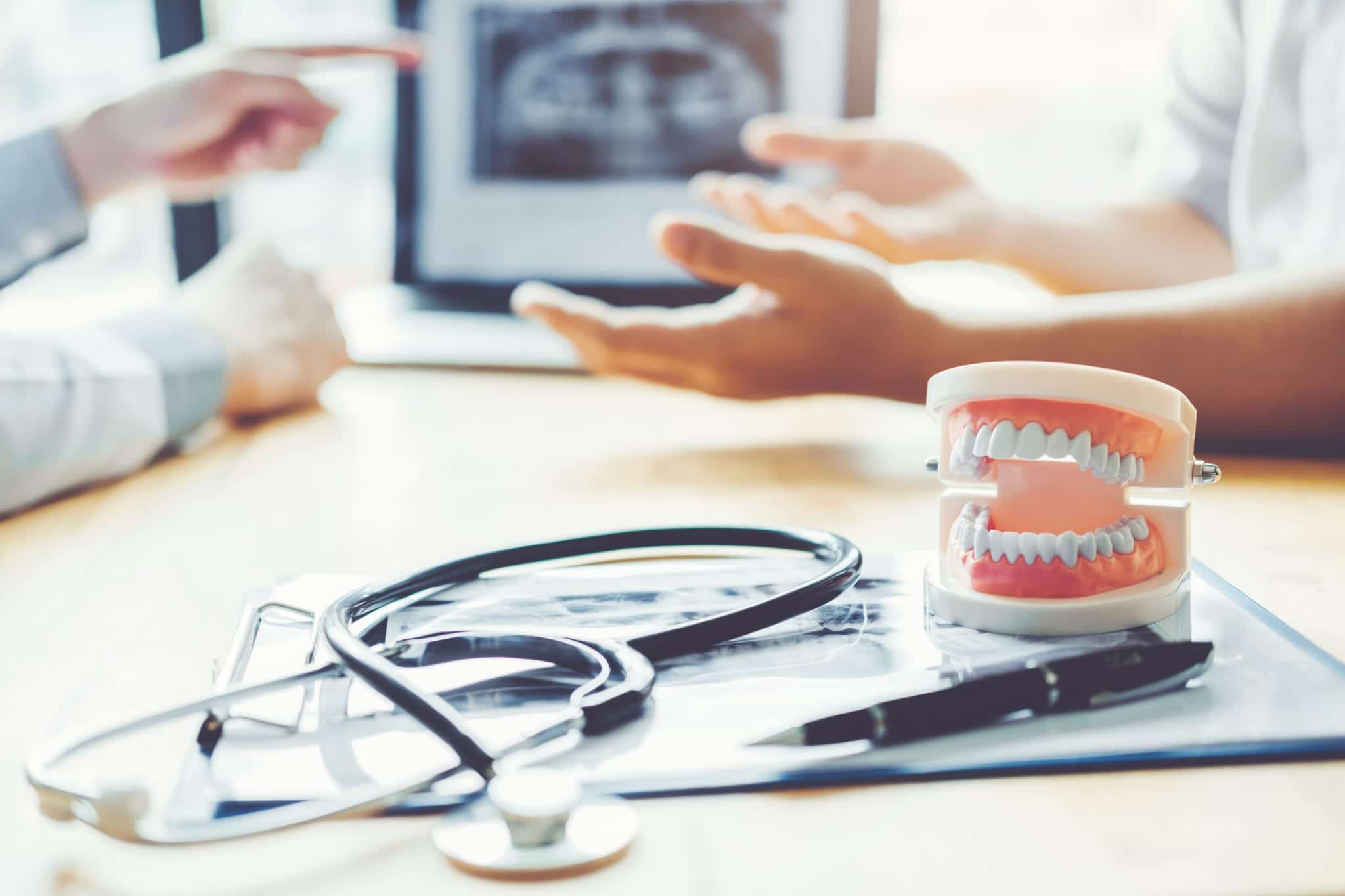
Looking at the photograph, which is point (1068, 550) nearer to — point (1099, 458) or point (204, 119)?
point (1099, 458)

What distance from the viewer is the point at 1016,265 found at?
982 mm

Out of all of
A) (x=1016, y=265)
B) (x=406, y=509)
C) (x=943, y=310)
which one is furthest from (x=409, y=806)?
(x=1016, y=265)

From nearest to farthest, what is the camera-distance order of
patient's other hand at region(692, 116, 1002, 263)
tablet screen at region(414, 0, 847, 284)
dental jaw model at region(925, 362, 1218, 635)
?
dental jaw model at region(925, 362, 1218, 635) < patient's other hand at region(692, 116, 1002, 263) < tablet screen at region(414, 0, 847, 284)

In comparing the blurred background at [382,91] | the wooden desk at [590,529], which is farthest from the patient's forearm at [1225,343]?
the blurred background at [382,91]

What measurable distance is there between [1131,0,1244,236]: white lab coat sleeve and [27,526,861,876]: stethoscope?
0.73 metres

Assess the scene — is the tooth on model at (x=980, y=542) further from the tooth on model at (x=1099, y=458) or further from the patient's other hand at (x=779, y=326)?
the patient's other hand at (x=779, y=326)

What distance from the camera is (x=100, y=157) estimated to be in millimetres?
914

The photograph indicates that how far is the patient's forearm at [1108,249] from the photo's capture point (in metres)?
0.95

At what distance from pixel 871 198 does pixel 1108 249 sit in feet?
0.65

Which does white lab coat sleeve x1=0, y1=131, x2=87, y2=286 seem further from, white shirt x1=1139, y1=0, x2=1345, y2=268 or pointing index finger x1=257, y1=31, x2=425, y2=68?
white shirt x1=1139, y1=0, x2=1345, y2=268

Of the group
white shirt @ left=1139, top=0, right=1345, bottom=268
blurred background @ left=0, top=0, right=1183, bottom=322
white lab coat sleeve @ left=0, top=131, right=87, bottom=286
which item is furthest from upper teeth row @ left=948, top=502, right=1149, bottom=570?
blurred background @ left=0, top=0, right=1183, bottom=322

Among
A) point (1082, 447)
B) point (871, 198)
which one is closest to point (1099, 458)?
point (1082, 447)

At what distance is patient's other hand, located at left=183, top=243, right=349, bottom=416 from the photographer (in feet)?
2.77

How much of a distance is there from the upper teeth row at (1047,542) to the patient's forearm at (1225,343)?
11.1 inches
